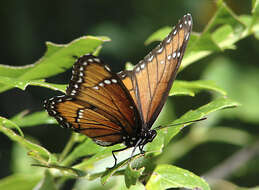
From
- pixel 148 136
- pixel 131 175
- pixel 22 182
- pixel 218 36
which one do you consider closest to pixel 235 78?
pixel 218 36

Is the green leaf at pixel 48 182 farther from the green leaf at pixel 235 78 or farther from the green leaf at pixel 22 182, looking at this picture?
the green leaf at pixel 235 78

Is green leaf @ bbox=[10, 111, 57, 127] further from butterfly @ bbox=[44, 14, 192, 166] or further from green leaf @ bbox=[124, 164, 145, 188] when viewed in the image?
green leaf @ bbox=[124, 164, 145, 188]

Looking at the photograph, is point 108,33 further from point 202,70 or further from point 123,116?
point 123,116

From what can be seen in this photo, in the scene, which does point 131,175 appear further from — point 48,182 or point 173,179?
point 48,182

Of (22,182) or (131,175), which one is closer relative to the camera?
(131,175)

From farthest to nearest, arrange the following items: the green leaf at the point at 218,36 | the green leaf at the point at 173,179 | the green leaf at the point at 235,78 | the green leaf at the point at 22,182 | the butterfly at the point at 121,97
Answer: the green leaf at the point at 235,78, the green leaf at the point at 22,182, the green leaf at the point at 218,36, the butterfly at the point at 121,97, the green leaf at the point at 173,179

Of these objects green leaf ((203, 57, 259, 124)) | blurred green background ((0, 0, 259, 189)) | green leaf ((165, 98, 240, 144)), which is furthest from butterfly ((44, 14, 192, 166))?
green leaf ((203, 57, 259, 124))

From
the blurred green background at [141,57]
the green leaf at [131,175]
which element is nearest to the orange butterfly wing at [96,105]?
the green leaf at [131,175]
